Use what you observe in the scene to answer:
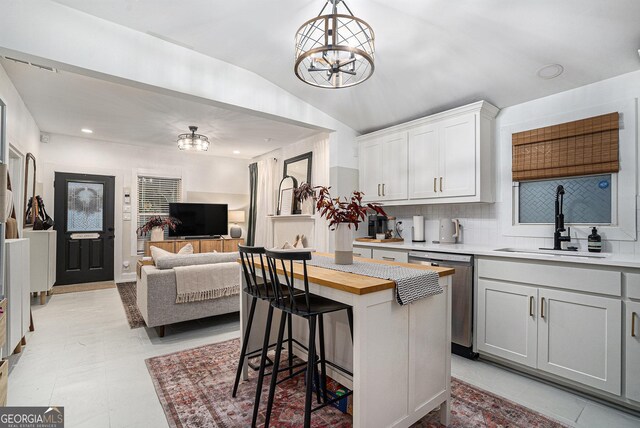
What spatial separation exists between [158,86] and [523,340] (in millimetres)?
3622

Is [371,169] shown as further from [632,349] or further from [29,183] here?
[29,183]

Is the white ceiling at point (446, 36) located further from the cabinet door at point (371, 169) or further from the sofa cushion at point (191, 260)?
the sofa cushion at point (191, 260)

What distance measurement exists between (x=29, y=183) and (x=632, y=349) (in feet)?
21.7

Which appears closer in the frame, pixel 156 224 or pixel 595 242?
pixel 595 242

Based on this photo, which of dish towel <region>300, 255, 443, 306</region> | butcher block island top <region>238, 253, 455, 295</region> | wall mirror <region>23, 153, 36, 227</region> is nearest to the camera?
butcher block island top <region>238, 253, 455, 295</region>

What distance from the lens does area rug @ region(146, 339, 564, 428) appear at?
1935 mm

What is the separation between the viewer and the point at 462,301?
9.27ft

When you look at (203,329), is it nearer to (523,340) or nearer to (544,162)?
(523,340)

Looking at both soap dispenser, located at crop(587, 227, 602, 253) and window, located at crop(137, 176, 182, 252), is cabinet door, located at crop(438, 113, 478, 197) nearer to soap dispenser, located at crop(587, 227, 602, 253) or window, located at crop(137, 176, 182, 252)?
soap dispenser, located at crop(587, 227, 602, 253)

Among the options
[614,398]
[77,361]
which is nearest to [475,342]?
[614,398]

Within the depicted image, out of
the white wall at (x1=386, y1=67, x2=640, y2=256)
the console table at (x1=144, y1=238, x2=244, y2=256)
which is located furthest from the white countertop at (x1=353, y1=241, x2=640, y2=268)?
the console table at (x1=144, y1=238, x2=244, y2=256)

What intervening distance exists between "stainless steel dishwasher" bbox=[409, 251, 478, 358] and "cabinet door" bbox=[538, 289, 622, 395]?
0.52 metres

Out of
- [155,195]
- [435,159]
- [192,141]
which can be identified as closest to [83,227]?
[155,195]

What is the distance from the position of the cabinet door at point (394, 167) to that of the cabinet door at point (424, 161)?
0.09 m
